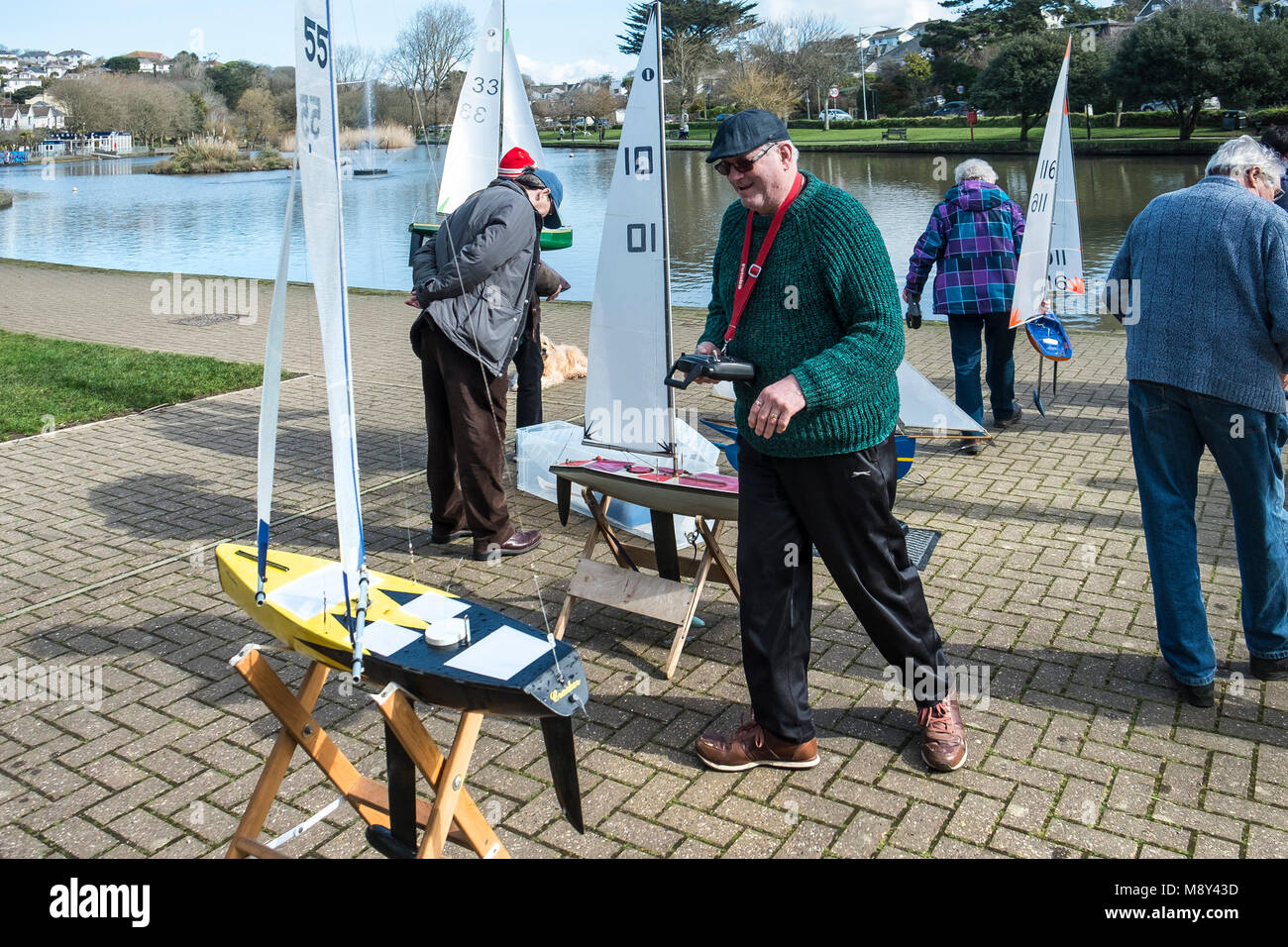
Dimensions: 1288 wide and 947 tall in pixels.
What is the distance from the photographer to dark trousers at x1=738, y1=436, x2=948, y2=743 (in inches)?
135

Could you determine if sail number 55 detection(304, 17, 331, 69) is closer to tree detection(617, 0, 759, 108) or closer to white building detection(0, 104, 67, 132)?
tree detection(617, 0, 759, 108)

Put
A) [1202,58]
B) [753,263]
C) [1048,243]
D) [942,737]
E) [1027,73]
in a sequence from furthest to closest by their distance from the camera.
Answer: [1027,73], [1202,58], [1048,243], [942,737], [753,263]

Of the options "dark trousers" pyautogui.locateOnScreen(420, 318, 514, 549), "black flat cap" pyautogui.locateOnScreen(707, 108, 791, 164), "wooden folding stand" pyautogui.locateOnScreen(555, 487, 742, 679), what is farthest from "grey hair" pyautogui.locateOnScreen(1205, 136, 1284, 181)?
"dark trousers" pyautogui.locateOnScreen(420, 318, 514, 549)

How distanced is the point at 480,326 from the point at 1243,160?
354cm

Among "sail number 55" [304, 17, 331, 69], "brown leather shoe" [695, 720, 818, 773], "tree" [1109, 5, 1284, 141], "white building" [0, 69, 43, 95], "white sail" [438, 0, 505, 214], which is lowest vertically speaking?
"brown leather shoe" [695, 720, 818, 773]

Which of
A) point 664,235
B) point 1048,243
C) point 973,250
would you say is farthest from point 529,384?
point 1048,243

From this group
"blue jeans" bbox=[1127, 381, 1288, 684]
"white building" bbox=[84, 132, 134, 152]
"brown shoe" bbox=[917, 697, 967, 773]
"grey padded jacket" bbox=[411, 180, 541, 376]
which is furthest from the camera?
"white building" bbox=[84, 132, 134, 152]

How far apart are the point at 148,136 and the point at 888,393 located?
63.0 m

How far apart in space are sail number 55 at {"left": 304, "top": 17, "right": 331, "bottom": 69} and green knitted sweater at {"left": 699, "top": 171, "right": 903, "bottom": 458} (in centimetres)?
146

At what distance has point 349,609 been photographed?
270 cm

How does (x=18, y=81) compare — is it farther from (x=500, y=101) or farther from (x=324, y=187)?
(x=324, y=187)
